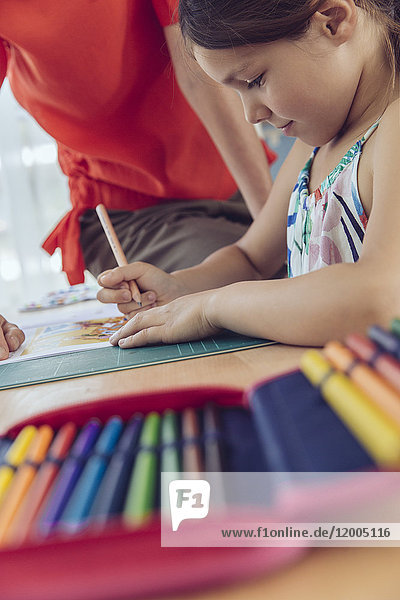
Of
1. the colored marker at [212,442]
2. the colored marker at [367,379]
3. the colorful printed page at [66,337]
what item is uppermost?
the colored marker at [367,379]

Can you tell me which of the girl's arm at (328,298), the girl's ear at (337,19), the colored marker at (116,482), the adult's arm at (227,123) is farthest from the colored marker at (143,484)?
the adult's arm at (227,123)

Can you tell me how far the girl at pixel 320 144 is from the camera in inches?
18.1

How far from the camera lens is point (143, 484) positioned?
0.77ft

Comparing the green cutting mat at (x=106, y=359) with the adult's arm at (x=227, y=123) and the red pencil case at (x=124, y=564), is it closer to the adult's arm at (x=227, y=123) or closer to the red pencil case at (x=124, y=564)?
the red pencil case at (x=124, y=564)

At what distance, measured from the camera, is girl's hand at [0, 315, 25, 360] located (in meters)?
0.66

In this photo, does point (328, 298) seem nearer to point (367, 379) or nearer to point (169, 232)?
point (367, 379)

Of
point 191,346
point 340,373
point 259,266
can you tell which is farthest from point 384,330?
point 259,266

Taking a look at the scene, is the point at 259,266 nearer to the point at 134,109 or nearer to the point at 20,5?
the point at 134,109

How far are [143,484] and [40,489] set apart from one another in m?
0.05

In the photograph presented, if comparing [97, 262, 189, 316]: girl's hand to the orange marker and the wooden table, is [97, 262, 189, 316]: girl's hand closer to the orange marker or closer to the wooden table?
the orange marker

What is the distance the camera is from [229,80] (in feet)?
2.04

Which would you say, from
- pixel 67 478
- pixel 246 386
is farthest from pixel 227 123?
pixel 67 478

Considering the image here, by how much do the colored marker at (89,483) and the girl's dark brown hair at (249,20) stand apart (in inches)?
→ 16.9

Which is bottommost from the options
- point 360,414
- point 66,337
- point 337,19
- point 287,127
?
point 66,337
